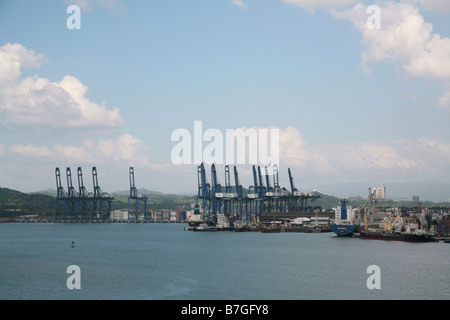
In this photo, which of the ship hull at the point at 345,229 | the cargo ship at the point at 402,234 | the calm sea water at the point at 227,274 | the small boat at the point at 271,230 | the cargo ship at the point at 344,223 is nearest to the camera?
the calm sea water at the point at 227,274

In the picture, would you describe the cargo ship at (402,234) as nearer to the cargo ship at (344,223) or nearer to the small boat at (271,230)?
the cargo ship at (344,223)

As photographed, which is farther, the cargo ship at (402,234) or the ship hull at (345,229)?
the ship hull at (345,229)

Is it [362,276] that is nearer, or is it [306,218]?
[362,276]

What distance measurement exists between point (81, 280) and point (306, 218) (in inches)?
4072

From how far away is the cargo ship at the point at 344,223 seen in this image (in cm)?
9325

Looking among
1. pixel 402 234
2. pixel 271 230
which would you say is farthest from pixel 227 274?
pixel 271 230

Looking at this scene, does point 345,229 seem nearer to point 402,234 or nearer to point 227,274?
point 402,234

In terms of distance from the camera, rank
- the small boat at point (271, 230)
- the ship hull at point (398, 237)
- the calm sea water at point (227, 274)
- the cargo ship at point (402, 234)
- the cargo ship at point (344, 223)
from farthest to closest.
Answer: the small boat at point (271, 230)
the cargo ship at point (344, 223)
the cargo ship at point (402, 234)
the ship hull at point (398, 237)
the calm sea water at point (227, 274)

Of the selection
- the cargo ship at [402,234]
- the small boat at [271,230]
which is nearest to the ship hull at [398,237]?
the cargo ship at [402,234]

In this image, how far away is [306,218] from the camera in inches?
5344

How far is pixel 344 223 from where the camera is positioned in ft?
344
